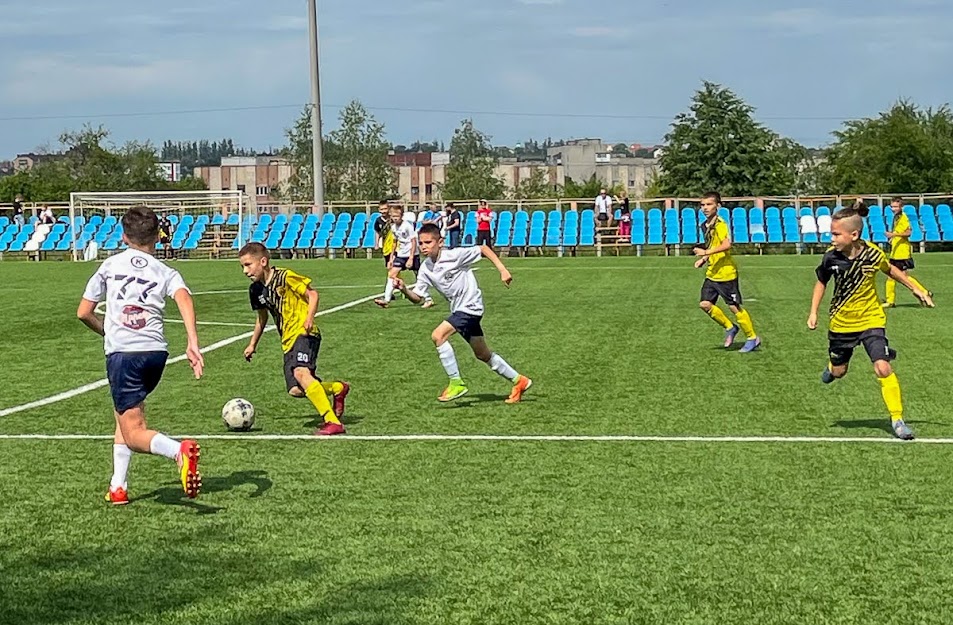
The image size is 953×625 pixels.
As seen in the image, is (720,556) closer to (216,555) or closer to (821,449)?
(216,555)

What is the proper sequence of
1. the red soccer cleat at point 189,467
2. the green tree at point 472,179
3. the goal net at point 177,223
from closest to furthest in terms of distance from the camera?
the red soccer cleat at point 189,467, the goal net at point 177,223, the green tree at point 472,179

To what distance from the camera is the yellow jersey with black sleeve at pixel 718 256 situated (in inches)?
622

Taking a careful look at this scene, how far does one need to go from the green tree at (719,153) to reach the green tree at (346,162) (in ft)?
61.7

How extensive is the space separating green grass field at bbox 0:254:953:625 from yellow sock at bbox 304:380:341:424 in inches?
10.0

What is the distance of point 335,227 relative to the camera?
47.2 m

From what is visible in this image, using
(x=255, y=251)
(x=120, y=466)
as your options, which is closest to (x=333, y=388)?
(x=255, y=251)

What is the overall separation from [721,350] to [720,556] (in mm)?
9499

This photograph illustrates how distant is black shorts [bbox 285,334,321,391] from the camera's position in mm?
9922

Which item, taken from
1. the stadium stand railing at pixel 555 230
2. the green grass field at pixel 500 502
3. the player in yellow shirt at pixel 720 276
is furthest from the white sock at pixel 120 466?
the stadium stand railing at pixel 555 230

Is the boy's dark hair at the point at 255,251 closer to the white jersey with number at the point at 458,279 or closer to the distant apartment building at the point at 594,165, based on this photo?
the white jersey with number at the point at 458,279

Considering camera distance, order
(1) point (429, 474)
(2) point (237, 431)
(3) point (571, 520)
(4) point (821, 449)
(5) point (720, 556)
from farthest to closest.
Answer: (2) point (237, 431), (4) point (821, 449), (1) point (429, 474), (3) point (571, 520), (5) point (720, 556)

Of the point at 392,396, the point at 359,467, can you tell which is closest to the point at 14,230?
the point at 392,396

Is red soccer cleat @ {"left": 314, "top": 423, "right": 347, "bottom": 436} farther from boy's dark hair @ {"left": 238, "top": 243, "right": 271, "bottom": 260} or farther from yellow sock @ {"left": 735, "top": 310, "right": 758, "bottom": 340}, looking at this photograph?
yellow sock @ {"left": 735, "top": 310, "right": 758, "bottom": 340}

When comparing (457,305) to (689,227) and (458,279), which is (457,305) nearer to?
(458,279)
